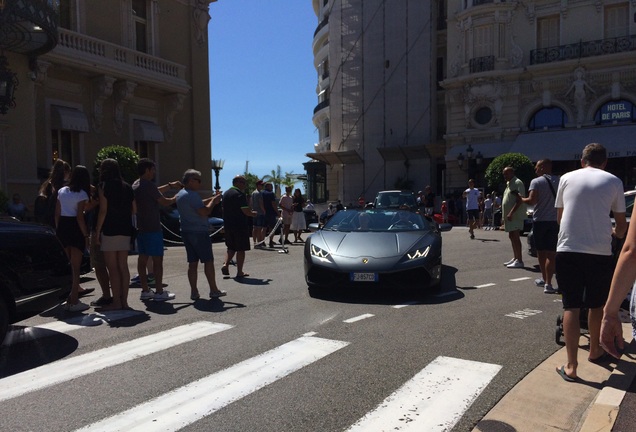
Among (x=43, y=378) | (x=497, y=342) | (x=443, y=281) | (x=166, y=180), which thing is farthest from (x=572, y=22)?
(x=43, y=378)

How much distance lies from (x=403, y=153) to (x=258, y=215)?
22919 mm

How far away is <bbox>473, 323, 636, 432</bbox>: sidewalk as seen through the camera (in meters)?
3.29

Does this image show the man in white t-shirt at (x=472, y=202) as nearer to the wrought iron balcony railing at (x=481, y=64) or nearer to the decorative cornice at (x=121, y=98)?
the decorative cornice at (x=121, y=98)

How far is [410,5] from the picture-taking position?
35062 mm

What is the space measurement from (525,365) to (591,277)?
3.10 feet

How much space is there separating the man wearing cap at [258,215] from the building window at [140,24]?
10.6 metres

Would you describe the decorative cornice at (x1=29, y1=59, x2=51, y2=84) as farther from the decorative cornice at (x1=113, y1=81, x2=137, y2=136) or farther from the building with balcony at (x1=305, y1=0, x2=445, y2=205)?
the building with balcony at (x1=305, y1=0, x2=445, y2=205)

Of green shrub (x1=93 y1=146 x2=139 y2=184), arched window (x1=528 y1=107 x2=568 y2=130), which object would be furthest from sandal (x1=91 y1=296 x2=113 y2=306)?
arched window (x1=528 y1=107 x2=568 y2=130)

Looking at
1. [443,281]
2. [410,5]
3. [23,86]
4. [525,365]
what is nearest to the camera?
[525,365]

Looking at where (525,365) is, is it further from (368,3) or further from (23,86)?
(368,3)

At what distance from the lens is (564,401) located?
3.68 m

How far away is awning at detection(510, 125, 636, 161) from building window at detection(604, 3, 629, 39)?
197 inches

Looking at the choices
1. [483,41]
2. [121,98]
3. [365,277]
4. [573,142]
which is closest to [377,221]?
[365,277]

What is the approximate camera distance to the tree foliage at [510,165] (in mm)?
24172
